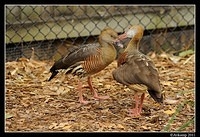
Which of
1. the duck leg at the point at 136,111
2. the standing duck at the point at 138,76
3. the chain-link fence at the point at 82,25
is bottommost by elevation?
the duck leg at the point at 136,111

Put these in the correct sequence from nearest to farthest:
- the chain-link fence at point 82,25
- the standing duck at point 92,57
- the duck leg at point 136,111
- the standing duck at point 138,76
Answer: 1. the standing duck at point 138,76
2. the duck leg at point 136,111
3. the standing duck at point 92,57
4. the chain-link fence at point 82,25

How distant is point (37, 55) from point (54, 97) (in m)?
1.67

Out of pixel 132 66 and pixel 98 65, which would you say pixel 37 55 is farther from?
pixel 132 66

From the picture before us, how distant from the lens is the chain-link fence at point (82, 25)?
6.48 metres

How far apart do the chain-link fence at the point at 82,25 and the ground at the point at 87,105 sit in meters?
0.54

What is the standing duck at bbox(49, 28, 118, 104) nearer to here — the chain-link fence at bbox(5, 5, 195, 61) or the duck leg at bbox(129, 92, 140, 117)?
the duck leg at bbox(129, 92, 140, 117)

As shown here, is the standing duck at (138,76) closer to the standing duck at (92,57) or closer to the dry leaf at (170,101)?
the standing duck at (92,57)

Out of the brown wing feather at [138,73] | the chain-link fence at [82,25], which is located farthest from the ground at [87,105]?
the chain-link fence at [82,25]

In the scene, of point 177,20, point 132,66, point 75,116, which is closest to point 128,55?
point 132,66

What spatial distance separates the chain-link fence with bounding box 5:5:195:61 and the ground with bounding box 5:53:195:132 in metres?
0.54

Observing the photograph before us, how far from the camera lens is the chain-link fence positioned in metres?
6.48

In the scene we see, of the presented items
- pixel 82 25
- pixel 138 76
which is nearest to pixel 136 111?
pixel 138 76

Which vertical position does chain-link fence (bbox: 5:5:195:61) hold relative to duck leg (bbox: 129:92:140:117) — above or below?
above

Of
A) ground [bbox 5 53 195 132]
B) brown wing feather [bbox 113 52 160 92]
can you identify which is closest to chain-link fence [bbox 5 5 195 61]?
ground [bbox 5 53 195 132]
